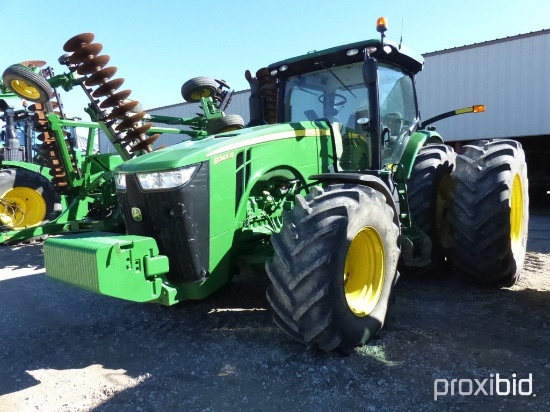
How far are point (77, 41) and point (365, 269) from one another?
3.76m

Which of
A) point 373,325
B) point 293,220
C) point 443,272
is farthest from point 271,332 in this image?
point 443,272

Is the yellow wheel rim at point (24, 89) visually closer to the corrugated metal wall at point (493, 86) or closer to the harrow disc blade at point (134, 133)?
the harrow disc blade at point (134, 133)

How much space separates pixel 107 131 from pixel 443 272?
3937mm

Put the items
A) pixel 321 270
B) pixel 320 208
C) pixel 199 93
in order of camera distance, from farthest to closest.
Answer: pixel 199 93 → pixel 320 208 → pixel 321 270

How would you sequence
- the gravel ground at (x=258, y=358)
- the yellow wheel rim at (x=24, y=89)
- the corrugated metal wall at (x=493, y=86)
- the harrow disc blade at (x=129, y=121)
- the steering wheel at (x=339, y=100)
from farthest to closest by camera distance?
A: the corrugated metal wall at (x=493, y=86)
the yellow wheel rim at (x=24, y=89)
the harrow disc blade at (x=129, y=121)
the steering wheel at (x=339, y=100)
the gravel ground at (x=258, y=358)

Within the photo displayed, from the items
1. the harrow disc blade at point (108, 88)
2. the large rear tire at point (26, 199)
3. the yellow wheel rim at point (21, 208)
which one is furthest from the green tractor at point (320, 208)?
the yellow wheel rim at point (21, 208)

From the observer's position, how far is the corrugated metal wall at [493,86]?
428 inches

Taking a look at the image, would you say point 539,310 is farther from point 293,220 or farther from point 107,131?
point 107,131

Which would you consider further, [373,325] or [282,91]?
[282,91]

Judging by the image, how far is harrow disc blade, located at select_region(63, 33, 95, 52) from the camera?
468cm

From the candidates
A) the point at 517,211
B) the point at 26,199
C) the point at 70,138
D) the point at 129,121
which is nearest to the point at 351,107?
the point at 517,211

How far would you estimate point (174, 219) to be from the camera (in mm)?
2846

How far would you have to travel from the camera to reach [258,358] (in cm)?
A: 292

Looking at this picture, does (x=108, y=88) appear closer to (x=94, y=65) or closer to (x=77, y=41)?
(x=94, y=65)
